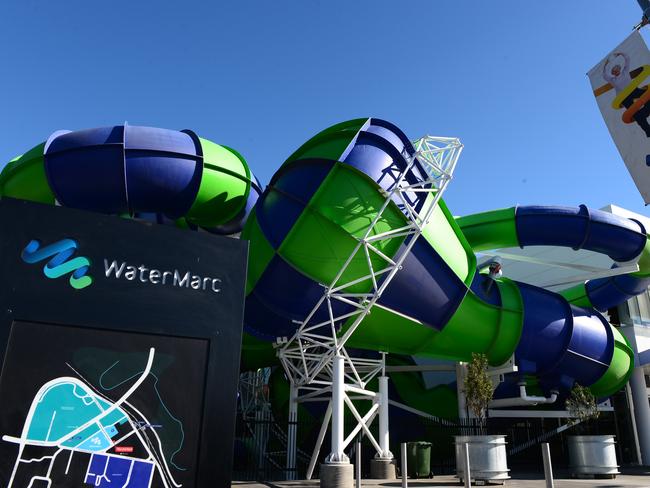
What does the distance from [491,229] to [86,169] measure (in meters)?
13.1

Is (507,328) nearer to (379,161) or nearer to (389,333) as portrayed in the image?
(389,333)

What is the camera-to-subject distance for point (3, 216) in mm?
5805

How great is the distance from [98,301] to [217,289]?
1347 millimetres

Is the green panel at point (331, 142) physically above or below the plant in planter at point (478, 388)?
above

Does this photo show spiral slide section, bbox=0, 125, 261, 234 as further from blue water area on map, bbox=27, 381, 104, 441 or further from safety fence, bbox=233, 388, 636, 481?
blue water area on map, bbox=27, 381, 104, 441

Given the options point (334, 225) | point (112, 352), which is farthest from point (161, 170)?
point (112, 352)

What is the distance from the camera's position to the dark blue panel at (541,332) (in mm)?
18500

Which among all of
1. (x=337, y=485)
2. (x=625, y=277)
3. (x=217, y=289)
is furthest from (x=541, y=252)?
(x=217, y=289)

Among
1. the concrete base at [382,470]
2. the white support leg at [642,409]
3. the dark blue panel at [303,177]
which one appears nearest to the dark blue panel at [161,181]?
the dark blue panel at [303,177]

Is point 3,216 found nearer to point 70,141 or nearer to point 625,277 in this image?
point 70,141

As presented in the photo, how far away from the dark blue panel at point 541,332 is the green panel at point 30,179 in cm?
1558

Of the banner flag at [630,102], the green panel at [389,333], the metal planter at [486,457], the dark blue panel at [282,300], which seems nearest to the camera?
the banner flag at [630,102]

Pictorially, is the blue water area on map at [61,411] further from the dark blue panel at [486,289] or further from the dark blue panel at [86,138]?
the dark blue panel at [486,289]

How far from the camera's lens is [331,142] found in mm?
15094
